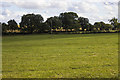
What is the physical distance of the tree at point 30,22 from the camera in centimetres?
8512

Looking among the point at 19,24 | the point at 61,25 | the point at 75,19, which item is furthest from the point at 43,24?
the point at 75,19

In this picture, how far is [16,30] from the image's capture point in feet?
297

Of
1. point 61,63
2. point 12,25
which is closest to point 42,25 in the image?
point 12,25

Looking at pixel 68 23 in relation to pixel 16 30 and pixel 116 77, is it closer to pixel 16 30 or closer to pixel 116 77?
pixel 16 30

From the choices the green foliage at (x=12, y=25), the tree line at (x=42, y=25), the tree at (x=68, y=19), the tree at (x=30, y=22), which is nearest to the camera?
the tree line at (x=42, y=25)

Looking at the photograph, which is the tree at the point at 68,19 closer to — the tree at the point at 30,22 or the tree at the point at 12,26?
the tree at the point at 30,22

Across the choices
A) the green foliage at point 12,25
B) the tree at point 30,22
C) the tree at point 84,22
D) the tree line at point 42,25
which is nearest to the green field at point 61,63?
the tree line at point 42,25

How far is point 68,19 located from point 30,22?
72.6 ft

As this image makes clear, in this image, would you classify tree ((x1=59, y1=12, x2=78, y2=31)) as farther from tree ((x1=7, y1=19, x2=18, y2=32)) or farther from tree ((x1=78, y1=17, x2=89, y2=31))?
tree ((x1=7, y1=19, x2=18, y2=32))

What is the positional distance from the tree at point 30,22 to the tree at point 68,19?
1322 centimetres

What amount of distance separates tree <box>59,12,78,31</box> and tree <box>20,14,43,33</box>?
1322 cm

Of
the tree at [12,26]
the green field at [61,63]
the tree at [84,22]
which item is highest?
the tree at [84,22]

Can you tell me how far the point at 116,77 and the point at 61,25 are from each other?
80792 mm

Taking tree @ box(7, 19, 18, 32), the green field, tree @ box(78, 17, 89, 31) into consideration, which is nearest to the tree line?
tree @ box(7, 19, 18, 32)
